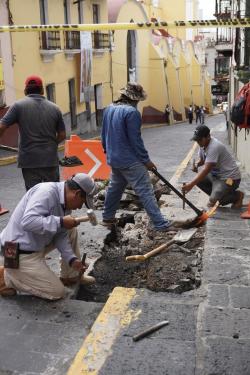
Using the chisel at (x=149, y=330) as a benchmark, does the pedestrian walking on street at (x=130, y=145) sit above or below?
above

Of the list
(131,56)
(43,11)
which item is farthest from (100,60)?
(43,11)

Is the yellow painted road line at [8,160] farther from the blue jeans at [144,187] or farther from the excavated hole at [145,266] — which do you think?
the blue jeans at [144,187]

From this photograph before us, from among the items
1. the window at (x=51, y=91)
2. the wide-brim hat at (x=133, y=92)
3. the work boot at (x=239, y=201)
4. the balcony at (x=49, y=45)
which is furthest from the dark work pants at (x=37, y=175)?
the window at (x=51, y=91)

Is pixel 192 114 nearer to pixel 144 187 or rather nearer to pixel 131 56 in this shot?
pixel 131 56

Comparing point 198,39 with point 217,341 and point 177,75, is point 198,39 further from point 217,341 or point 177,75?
point 217,341

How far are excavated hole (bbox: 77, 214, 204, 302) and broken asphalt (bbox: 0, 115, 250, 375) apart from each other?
24cm

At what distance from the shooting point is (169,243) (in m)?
5.24

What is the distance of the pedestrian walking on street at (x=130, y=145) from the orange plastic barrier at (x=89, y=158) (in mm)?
3317

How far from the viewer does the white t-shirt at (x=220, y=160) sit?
244 inches

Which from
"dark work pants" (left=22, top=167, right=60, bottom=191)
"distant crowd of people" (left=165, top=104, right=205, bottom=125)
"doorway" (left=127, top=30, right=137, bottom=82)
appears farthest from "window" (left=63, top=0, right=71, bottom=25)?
"dark work pants" (left=22, top=167, right=60, bottom=191)

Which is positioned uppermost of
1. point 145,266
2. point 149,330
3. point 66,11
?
point 66,11

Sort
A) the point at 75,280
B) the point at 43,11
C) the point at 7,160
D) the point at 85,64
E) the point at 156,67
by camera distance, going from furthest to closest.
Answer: the point at 156,67 < the point at 85,64 < the point at 43,11 < the point at 7,160 < the point at 75,280

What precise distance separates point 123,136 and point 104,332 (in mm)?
2654

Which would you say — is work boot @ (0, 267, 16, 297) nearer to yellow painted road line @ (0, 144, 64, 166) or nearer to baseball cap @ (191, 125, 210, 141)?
baseball cap @ (191, 125, 210, 141)
